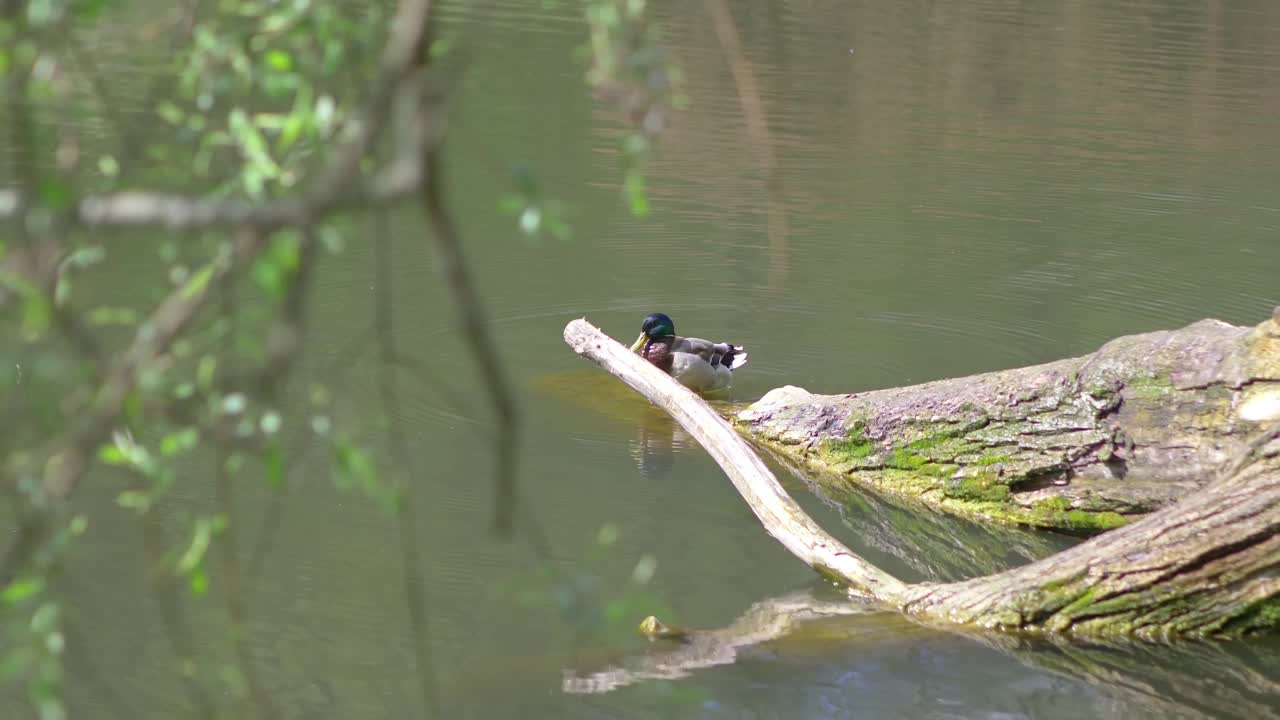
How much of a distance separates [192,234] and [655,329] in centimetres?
672

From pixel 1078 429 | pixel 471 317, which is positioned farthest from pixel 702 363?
pixel 471 317

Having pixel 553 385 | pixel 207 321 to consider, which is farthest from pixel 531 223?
pixel 553 385

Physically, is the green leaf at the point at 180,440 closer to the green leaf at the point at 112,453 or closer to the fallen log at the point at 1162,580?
the green leaf at the point at 112,453

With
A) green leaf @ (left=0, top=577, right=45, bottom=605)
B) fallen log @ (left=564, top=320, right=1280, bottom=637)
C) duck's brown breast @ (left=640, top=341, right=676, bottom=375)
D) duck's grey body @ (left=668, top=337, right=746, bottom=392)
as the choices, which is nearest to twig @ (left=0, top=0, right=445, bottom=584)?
green leaf @ (left=0, top=577, right=45, bottom=605)

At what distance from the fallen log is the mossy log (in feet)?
2.68

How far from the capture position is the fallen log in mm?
4809

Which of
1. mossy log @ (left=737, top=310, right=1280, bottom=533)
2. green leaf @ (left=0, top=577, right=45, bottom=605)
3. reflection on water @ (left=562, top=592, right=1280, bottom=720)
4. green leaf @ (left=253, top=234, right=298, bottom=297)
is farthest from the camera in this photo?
mossy log @ (left=737, top=310, right=1280, bottom=533)

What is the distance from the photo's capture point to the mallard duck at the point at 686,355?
8055mm

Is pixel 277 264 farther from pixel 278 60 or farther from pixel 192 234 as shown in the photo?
pixel 278 60

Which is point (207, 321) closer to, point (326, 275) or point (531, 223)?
point (531, 223)

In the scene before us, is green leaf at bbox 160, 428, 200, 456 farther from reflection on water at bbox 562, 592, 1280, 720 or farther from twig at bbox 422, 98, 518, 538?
reflection on water at bbox 562, 592, 1280, 720

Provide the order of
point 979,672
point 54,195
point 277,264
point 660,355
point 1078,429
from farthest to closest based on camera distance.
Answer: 1. point 660,355
2. point 1078,429
3. point 979,672
4. point 277,264
5. point 54,195

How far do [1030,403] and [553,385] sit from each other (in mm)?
2936

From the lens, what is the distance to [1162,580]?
4918 millimetres
